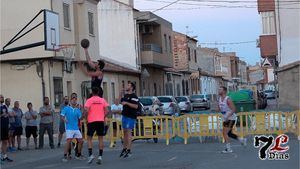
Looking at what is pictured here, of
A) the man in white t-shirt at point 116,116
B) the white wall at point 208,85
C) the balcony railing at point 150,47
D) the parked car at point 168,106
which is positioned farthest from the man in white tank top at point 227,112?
the white wall at point 208,85

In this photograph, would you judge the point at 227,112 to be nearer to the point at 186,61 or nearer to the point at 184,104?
the point at 184,104

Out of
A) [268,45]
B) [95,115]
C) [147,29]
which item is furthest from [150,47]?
[95,115]

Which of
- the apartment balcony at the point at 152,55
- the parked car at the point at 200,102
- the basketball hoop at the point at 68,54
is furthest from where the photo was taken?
the parked car at the point at 200,102

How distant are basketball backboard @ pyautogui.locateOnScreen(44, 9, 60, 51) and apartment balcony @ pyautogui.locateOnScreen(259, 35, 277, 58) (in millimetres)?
22602

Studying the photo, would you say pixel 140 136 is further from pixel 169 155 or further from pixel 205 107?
pixel 205 107

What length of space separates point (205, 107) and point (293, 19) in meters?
15.8

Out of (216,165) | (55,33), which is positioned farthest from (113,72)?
(216,165)

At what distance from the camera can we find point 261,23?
48344 mm

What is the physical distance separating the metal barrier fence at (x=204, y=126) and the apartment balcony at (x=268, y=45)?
2458cm

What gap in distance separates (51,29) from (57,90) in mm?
6766

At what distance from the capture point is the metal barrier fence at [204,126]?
20719mm

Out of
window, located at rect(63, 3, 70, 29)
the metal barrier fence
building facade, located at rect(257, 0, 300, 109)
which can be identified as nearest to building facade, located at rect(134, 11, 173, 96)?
building facade, located at rect(257, 0, 300, 109)

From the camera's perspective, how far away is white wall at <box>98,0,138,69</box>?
49.4 meters

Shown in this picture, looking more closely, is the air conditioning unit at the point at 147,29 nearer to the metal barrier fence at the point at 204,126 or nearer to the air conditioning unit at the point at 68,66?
the air conditioning unit at the point at 68,66
